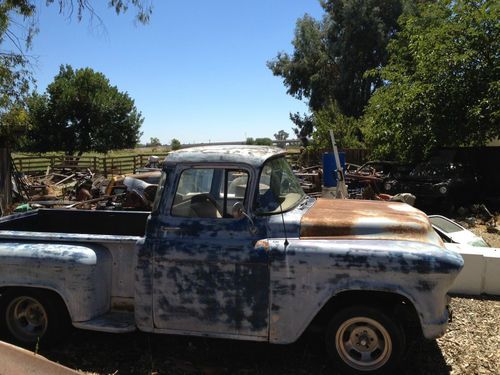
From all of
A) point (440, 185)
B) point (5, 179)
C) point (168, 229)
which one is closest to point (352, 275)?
point (168, 229)

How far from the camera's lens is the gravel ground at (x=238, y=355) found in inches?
157

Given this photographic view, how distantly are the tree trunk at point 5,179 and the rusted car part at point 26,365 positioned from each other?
36.5ft

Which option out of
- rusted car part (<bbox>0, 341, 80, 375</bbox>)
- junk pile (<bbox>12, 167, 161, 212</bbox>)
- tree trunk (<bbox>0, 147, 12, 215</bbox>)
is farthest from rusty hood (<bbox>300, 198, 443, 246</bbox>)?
tree trunk (<bbox>0, 147, 12, 215</bbox>)

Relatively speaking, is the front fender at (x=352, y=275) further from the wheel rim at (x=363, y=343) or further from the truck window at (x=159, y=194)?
the truck window at (x=159, y=194)

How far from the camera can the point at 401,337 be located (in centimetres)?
363

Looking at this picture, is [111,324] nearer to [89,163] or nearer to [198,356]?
[198,356]

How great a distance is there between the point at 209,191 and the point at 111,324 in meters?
1.40

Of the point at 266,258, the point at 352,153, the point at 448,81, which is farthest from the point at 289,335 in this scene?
the point at 352,153

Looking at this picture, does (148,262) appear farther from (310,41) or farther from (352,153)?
(310,41)

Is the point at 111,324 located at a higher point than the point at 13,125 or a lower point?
lower

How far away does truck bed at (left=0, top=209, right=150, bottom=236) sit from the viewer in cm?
554

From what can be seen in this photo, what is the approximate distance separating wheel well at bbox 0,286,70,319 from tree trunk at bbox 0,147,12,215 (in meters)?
10.3

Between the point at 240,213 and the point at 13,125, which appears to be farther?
the point at 13,125

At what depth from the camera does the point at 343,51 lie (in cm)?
3219
